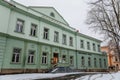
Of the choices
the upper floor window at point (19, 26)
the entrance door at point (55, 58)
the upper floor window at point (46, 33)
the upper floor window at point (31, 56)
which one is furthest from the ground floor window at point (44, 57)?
the upper floor window at point (19, 26)

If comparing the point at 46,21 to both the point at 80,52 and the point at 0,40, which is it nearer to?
the point at 0,40

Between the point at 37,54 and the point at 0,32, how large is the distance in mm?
6278

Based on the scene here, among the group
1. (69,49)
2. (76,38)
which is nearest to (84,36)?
(76,38)

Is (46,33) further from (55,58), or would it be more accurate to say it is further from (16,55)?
(16,55)

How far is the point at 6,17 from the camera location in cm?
1612

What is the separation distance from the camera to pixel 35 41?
19297mm

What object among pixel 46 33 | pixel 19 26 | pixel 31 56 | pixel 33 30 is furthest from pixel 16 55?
pixel 46 33

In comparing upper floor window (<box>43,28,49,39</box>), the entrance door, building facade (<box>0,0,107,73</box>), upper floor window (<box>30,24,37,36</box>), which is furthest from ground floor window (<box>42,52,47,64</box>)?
upper floor window (<box>30,24,37,36</box>)

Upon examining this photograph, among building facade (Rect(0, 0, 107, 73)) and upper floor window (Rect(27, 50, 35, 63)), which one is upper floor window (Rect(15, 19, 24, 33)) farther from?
upper floor window (Rect(27, 50, 35, 63))

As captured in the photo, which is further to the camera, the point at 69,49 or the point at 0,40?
the point at 69,49

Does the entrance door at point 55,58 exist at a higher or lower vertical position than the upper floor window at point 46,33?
lower

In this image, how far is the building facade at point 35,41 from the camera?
16.0m

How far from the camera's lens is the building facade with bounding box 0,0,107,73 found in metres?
16.0

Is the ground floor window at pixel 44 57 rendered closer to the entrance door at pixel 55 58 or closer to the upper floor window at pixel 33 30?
the entrance door at pixel 55 58
